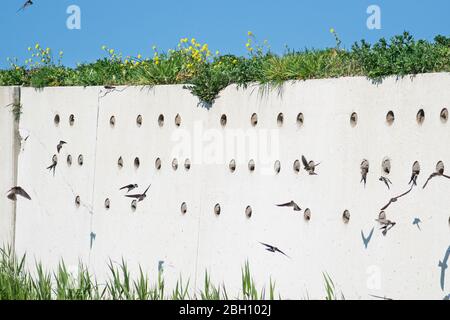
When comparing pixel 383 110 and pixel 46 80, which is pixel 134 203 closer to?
pixel 46 80

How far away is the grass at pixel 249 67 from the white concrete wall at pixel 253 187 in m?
0.15

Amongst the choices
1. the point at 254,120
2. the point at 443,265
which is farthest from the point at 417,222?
the point at 254,120

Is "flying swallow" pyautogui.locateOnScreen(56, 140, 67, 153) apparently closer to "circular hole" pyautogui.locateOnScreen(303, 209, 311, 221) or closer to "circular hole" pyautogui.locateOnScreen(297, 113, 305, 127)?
"circular hole" pyautogui.locateOnScreen(297, 113, 305, 127)

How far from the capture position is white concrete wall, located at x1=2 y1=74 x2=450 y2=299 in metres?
8.20

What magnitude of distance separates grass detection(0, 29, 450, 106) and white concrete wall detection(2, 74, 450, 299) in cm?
15

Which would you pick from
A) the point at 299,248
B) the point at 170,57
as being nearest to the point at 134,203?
the point at 170,57

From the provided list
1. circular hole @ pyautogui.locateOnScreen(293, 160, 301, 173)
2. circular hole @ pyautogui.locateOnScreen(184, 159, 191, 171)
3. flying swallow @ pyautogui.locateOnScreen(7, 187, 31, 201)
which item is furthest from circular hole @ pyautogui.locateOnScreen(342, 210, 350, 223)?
flying swallow @ pyautogui.locateOnScreen(7, 187, 31, 201)

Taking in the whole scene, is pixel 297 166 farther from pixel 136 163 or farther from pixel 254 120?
pixel 136 163

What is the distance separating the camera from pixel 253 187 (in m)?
9.55

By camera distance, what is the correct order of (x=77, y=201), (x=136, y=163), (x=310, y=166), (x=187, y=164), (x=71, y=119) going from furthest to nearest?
(x=71, y=119), (x=77, y=201), (x=136, y=163), (x=187, y=164), (x=310, y=166)

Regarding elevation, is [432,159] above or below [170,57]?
below

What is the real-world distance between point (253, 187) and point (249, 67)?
1338mm

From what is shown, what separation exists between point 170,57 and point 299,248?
335 centimetres
